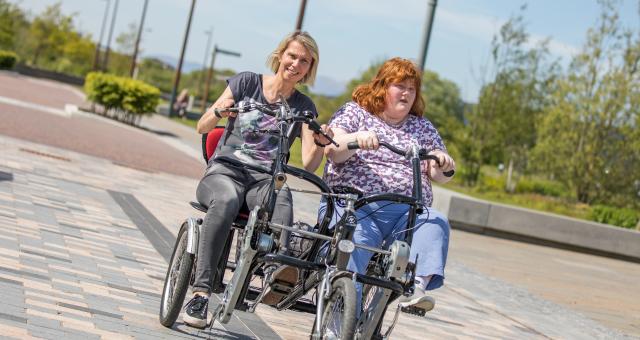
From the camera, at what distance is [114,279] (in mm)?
7160

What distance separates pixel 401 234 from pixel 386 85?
0.81m

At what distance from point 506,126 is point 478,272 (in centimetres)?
2648

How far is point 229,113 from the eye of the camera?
5.67 m

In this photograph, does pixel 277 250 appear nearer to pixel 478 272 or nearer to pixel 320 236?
pixel 320 236

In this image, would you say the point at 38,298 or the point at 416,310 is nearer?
the point at 416,310

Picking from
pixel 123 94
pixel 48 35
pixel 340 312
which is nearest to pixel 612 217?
pixel 123 94

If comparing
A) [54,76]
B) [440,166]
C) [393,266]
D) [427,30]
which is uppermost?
[427,30]

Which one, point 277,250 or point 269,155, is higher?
point 269,155

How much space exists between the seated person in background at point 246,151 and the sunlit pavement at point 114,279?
0.46 meters

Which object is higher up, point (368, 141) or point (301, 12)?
point (301, 12)

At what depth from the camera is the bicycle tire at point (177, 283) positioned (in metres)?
5.69

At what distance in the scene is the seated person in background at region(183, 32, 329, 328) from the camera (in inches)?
218

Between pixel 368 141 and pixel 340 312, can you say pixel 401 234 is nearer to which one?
pixel 368 141

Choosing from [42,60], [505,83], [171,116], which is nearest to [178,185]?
[505,83]
